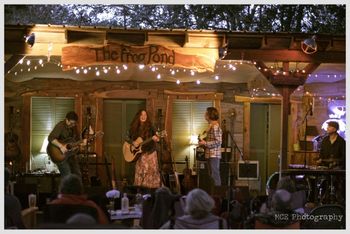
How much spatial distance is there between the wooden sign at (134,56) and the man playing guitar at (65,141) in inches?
63.0

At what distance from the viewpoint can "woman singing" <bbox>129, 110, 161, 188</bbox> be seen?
1135cm

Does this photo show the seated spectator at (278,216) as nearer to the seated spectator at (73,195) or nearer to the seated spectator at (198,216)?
the seated spectator at (198,216)

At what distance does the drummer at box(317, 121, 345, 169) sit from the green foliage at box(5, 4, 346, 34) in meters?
6.67

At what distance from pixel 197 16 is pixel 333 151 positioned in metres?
7.85

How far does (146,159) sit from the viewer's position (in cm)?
1139

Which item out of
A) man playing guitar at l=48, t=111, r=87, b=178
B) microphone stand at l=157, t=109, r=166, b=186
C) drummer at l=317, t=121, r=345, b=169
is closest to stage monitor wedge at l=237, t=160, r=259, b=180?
microphone stand at l=157, t=109, r=166, b=186

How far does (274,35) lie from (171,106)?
4.61 m

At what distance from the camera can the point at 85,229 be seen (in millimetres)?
5777

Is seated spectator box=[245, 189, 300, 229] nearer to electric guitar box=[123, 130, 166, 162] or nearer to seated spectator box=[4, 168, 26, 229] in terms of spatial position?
seated spectator box=[4, 168, 26, 229]

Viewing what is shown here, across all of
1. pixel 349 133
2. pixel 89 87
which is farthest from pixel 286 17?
pixel 349 133

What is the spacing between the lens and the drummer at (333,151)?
11.0 meters

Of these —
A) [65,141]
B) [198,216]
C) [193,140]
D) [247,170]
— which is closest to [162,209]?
[198,216]

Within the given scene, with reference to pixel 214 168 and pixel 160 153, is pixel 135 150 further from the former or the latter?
pixel 160 153

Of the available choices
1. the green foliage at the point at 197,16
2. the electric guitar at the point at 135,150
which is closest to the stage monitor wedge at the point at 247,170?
the electric guitar at the point at 135,150
